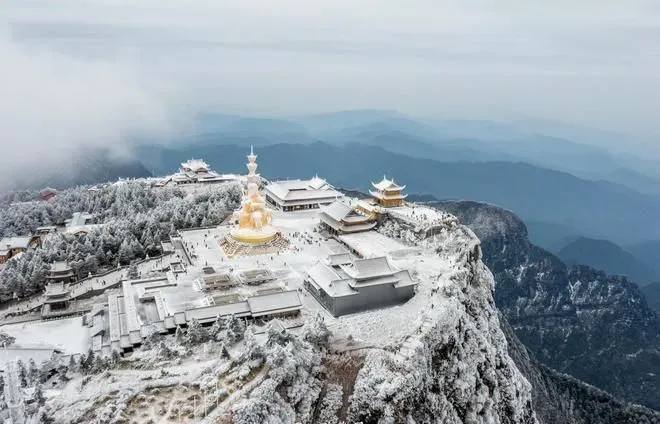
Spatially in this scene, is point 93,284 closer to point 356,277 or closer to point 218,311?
point 218,311

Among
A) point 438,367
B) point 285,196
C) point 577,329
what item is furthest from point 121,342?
point 577,329

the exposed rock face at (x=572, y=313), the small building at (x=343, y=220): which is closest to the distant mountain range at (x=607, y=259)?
the exposed rock face at (x=572, y=313)

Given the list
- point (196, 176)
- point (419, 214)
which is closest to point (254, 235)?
point (419, 214)

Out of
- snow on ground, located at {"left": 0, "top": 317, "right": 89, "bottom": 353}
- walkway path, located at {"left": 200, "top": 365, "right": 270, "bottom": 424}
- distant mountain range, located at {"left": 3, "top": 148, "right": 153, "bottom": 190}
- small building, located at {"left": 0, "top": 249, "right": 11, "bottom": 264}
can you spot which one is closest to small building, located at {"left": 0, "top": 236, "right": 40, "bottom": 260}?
small building, located at {"left": 0, "top": 249, "right": 11, "bottom": 264}

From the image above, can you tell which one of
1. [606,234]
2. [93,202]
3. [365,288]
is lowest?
[606,234]

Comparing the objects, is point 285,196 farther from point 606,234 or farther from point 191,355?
point 606,234
